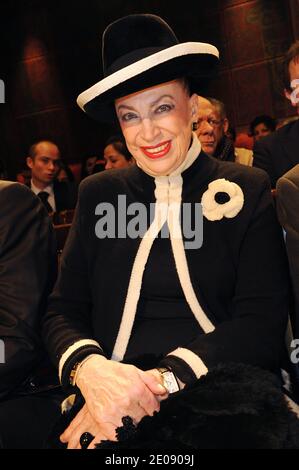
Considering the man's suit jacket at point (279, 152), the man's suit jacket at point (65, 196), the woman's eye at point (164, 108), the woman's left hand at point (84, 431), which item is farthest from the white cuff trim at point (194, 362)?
the man's suit jacket at point (65, 196)

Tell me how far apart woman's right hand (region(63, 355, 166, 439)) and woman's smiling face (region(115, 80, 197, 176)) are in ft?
2.30

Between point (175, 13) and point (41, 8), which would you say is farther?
point (41, 8)

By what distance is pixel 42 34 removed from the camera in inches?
434

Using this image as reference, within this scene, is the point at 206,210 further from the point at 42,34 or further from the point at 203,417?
the point at 42,34

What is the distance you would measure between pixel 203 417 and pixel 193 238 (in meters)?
0.73

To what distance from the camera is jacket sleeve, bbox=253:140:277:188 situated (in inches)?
148

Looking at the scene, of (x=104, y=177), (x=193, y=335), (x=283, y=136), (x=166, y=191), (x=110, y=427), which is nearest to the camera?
(x=110, y=427)

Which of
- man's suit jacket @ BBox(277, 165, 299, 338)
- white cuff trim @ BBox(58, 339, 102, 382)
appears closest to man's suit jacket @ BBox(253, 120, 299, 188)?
man's suit jacket @ BBox(277, 165, 299, 338)

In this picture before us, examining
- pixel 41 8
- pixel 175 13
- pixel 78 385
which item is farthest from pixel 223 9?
pixel 78 385

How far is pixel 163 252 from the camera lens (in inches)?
86.3

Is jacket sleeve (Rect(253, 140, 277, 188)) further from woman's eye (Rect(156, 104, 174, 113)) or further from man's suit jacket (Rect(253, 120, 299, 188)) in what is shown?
woman's eye (Rect(156, 104, 174, 113))

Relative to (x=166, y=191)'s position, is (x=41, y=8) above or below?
above

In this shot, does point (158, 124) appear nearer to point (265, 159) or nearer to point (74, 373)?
point (74, 373)

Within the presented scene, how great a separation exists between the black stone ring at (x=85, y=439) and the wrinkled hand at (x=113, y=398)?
0.5 inches
